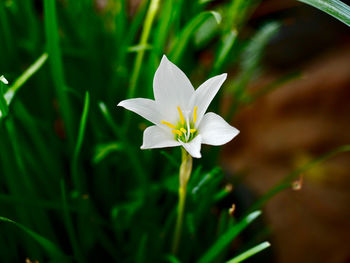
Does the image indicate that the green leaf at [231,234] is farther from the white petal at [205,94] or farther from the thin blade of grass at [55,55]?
the thin blade of grass at [55,55]

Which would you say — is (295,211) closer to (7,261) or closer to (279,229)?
(279,229)

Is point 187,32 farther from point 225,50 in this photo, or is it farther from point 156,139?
point 156,139

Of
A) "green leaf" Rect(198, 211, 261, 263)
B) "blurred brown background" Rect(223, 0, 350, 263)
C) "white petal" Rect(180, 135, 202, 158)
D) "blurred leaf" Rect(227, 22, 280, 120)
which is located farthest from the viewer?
"blurred brown background" Rect(223, 0, 350, 263)

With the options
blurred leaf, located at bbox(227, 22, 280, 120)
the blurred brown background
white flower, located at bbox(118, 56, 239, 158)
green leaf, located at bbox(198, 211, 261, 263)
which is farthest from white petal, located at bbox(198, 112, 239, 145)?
the blurred brown background

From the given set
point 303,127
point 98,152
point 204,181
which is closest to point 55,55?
point 98,152

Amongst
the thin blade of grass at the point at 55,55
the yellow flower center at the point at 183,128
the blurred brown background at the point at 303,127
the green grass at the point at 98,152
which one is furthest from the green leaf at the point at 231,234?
the blurred brown background at the point at 303,127

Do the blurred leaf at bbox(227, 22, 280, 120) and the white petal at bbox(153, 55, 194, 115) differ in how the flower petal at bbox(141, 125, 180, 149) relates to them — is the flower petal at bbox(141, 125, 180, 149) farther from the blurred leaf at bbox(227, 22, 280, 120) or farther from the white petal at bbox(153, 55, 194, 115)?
the blurred leaf at bbox(227, 22, 280, 120)
